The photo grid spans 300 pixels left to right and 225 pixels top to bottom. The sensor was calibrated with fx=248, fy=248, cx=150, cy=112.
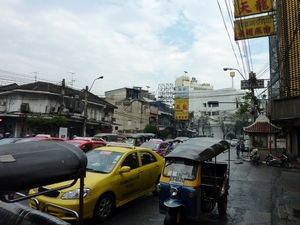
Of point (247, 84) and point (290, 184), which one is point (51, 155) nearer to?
point (290, 184)

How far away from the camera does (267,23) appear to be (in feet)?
38.1

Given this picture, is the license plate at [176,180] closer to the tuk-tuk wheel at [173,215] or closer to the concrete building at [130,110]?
the tuk-tuk wheel at [173,215]

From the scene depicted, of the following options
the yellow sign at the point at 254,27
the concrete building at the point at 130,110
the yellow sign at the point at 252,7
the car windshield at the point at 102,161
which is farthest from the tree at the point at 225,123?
the car windshield at the point at 102,161

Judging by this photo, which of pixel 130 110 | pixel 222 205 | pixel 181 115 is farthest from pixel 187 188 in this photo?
pixel 130 110

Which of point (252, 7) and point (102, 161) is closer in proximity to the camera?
point (102, 161)

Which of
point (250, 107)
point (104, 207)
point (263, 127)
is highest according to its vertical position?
point (250, 107)

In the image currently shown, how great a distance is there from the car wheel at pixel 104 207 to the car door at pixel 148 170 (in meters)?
1.32

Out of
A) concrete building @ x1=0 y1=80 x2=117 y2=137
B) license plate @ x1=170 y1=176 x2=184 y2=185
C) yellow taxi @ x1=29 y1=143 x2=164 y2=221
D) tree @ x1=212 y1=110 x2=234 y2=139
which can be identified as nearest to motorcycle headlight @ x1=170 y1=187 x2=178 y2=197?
license plate @ x1=170 y1=176 x2=184 y2=185

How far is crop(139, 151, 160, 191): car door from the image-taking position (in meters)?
6.82

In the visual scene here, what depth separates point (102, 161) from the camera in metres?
6.27

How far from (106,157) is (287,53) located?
1281 centimetres

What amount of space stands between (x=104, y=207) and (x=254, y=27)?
10670 mm

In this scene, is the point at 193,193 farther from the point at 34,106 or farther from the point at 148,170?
the point at 34,106

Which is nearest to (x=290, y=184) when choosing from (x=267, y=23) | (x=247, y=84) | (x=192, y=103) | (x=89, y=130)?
(x=267, y=23)
